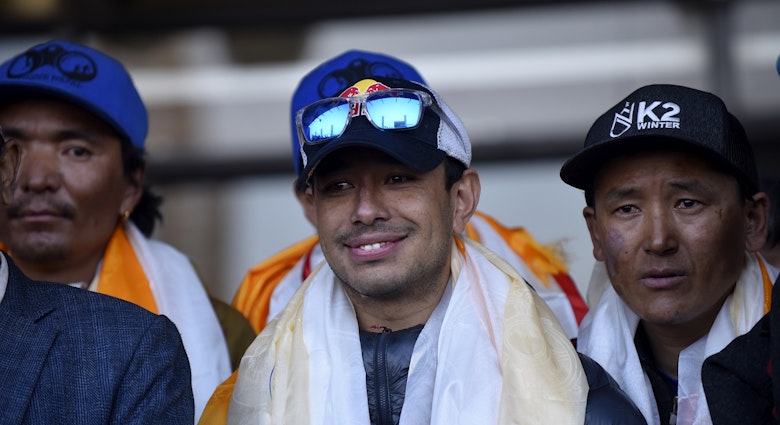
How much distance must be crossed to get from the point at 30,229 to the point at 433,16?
2894 mm

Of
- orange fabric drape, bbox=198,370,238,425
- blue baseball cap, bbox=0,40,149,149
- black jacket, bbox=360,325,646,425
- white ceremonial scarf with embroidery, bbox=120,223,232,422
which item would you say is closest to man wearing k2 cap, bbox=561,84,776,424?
black jacket, bbox=360,325,646,425

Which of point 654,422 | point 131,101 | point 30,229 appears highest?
point 131,101

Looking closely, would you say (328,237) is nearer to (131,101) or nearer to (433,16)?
(131,101)

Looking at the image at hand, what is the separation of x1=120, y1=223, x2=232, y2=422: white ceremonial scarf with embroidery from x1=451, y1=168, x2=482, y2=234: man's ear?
2.53ft

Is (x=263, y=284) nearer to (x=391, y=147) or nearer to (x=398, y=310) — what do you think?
(x=398, y=310)

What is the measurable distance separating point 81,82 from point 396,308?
1157 millimetres

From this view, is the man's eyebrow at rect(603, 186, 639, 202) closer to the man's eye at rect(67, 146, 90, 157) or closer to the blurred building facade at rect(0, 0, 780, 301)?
the man's eye at rect(67, 146, 90, 157)

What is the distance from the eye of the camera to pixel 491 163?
5.41 metres

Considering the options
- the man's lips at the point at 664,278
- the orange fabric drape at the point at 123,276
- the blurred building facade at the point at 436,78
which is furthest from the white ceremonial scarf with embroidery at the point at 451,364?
the blurred building facade at the point at 436,78

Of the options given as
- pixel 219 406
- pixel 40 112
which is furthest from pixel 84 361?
pixel 40 112

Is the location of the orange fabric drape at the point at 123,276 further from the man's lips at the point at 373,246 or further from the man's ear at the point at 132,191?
the man's lips at the point at 373,246

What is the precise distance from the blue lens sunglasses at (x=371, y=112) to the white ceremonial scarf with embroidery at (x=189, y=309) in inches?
30.2

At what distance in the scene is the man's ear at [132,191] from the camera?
122 inches

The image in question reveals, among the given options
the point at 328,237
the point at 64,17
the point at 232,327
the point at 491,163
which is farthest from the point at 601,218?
the point at 64,17
